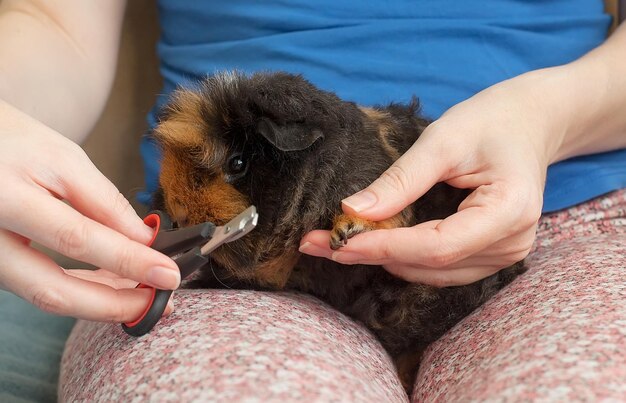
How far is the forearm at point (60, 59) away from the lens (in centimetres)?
127

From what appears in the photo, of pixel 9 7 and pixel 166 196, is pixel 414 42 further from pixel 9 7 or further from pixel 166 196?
pixel 9 7

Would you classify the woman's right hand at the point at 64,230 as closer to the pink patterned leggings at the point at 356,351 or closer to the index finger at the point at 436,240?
the pink patterned leggings at the point at 356,351

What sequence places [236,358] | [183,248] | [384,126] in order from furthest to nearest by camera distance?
[384,126], [183,248], [236,358]

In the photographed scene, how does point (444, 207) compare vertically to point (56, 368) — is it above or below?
→ above

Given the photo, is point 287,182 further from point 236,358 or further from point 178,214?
point 236,358

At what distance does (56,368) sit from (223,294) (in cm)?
57

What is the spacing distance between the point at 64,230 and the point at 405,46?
2.82 feet

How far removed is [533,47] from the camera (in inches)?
56.1

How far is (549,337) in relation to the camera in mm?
827

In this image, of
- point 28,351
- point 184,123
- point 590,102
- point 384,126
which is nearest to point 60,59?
point 184,123

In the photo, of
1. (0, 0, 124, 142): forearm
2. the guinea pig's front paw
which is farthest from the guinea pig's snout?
(0, 0, 124, 142): forearm

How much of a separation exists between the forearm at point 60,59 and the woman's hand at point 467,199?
0.66 metres

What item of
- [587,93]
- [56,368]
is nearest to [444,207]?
[587,93]

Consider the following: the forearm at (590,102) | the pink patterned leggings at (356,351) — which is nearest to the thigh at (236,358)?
the pink patterned leggings at (356,351)
